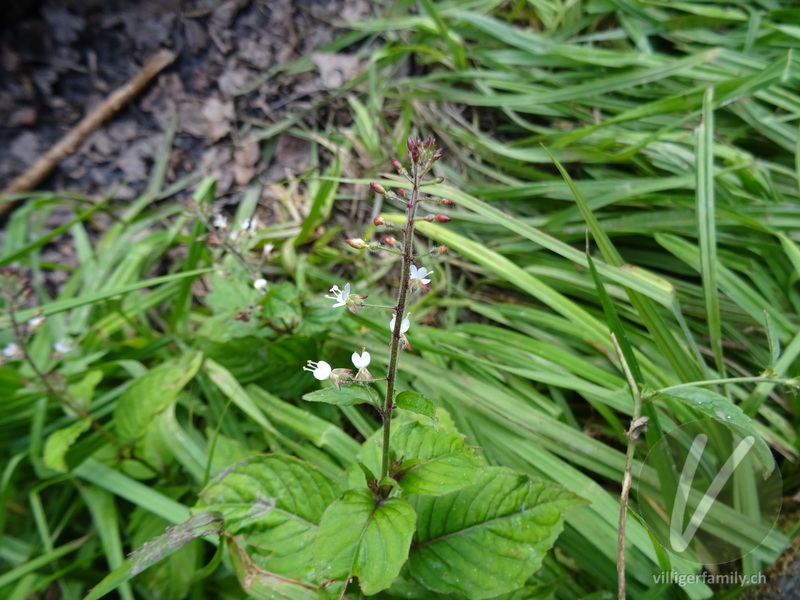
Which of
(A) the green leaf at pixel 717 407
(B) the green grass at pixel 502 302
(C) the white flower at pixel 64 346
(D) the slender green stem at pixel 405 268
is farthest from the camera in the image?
(C) the white flower at pixel 64 346

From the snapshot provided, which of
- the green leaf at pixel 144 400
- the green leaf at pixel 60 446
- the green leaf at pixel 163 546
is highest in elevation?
the green leaf at pixel 163 546

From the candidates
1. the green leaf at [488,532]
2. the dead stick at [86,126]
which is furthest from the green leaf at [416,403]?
the dead stick at [86,126]

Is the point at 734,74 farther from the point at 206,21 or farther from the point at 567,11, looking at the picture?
the point at 206,21

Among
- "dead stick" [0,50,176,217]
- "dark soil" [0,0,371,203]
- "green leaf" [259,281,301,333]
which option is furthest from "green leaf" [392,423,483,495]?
"dead stick" [0,50,176,217]

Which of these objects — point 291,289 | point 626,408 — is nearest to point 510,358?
point 626,408

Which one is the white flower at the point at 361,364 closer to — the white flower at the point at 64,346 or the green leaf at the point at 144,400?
the green leaf at the point at 144,400

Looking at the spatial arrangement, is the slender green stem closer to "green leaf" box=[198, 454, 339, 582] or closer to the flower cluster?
the flower cluster
